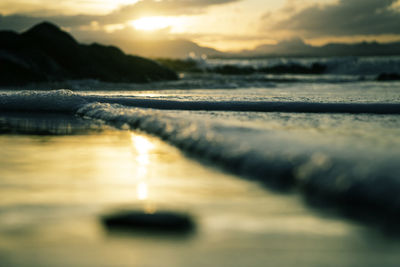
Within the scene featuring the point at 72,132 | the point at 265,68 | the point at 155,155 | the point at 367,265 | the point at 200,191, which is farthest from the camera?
the point at 265,68

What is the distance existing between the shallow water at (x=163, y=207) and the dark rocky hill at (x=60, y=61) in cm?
1208

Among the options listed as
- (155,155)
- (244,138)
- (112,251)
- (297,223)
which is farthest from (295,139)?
(112,251)

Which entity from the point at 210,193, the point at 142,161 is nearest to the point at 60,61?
the point at 142,161

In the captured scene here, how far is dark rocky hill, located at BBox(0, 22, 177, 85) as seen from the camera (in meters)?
14.6

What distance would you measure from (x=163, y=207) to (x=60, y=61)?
15464 mm

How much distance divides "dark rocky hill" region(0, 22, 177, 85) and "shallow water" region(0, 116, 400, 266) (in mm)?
12079

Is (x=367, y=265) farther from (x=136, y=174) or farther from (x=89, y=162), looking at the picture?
(x=89, y=162)

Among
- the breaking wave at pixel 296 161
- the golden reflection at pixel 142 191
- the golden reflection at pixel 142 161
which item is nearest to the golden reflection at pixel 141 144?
the golden reflection at pixel 142 161

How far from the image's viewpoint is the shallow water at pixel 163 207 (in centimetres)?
158

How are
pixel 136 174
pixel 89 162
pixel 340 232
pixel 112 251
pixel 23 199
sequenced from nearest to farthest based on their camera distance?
pixel 112 251
pixel 340 232
pixel 23 199
pixel 136 174
pixel 89 162

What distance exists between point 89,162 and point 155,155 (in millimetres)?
486

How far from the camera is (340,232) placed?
1813 mm

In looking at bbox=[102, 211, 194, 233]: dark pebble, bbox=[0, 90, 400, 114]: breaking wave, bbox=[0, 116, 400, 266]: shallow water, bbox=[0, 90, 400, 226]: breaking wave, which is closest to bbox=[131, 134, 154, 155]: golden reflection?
bbox=[0, 90, 400, 226]: breaking wave

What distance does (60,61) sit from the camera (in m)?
16.5
